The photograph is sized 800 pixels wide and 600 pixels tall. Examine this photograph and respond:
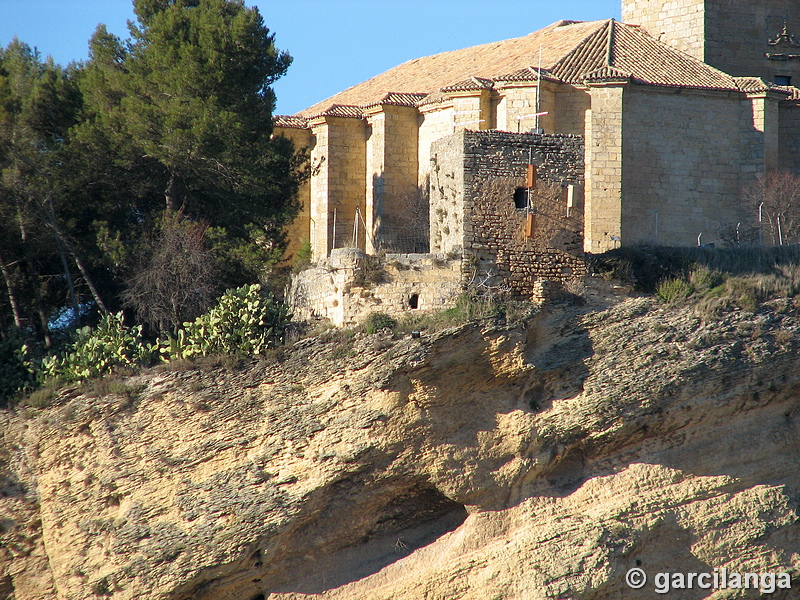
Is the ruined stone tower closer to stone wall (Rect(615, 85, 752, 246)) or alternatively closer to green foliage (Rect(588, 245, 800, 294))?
stone wall (Rect(615, 85, 752, 246))

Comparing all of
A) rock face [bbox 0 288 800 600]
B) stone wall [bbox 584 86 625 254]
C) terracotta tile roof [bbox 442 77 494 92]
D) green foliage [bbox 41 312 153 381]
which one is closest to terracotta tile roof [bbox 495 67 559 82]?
terracotta tile roof [bbox 442 77 494 92]

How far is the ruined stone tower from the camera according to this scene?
2745 centimetres

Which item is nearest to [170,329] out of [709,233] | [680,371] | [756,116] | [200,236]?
[200,236]

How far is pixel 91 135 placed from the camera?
21578mm

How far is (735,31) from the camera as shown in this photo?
27781 mm

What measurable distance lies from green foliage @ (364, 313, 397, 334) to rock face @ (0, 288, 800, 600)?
0.19 meters

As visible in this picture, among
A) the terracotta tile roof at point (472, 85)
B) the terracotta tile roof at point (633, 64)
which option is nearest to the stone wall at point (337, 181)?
the terracotta tile roof at point (472, 85)

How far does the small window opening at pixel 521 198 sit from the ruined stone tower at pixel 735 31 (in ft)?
33.2

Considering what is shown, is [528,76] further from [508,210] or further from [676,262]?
[508,210]

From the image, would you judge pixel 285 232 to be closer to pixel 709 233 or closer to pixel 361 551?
pixel 361 551

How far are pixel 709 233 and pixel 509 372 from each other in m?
8.74

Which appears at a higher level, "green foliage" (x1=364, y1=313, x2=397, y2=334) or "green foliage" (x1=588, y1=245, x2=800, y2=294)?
"green foliage" (x1=588, y1=245, x2=800, y2=294)

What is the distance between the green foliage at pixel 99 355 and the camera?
19.2 m

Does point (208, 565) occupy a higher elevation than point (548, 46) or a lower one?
lower
